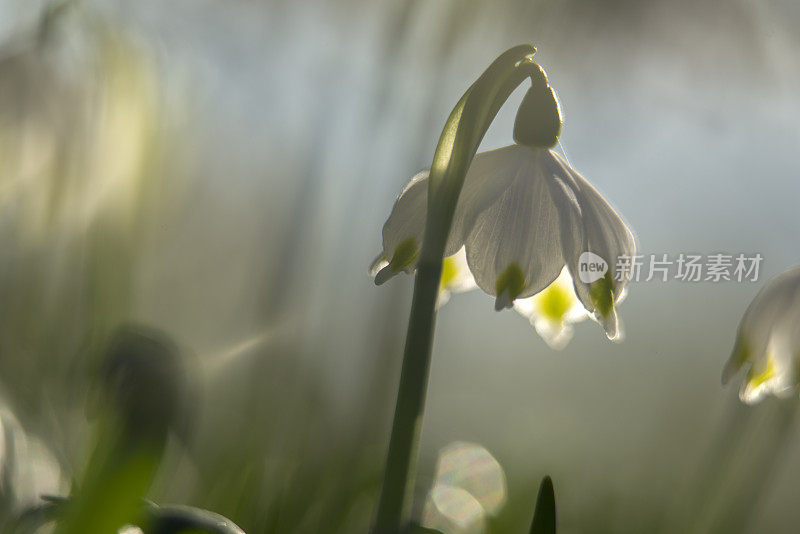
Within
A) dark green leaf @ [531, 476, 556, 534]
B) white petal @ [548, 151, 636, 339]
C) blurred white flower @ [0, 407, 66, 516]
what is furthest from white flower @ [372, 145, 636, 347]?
blurred white flower @ [0, 407, 66, 516]

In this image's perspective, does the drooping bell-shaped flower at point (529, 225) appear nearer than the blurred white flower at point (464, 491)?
Yes

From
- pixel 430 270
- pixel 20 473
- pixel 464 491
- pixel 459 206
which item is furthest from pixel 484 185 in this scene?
pixel 464 491

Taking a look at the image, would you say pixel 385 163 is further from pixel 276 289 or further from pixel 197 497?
pixel 197 497

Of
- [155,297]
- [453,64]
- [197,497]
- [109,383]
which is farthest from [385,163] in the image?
[109,383]

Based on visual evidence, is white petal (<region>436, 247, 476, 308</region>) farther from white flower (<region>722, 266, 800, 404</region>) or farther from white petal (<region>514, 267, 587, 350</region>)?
white flower (<region>722, 266, 800, 404</region>)

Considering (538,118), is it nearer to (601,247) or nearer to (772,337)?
(601,247)

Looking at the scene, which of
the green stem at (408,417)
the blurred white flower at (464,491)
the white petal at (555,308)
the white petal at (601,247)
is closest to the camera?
the green stem at (408,417)

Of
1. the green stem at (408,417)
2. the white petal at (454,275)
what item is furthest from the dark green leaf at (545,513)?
the white petal at (454,275)

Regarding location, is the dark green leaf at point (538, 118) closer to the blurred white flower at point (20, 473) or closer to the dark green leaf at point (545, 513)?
the dark green leaf at point (545, 513)
